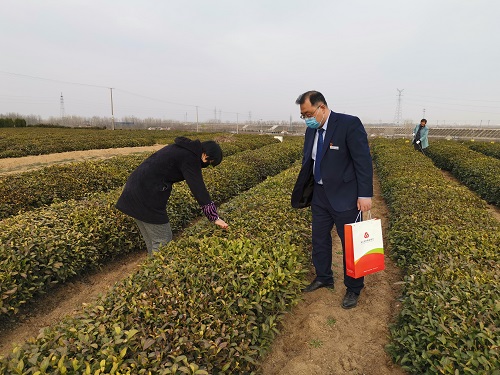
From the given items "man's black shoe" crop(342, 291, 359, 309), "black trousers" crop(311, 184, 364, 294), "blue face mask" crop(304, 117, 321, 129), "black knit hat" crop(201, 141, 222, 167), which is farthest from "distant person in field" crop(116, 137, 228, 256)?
"man's black shoe" crop(342, 291, 359, 309)

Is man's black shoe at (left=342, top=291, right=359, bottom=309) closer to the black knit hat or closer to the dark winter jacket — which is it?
the dark winter jacket

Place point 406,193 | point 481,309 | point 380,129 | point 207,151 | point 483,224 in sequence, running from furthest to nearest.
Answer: point 380,129 → point 406,193 → point 483,224 → point 207,151 → point 481,309

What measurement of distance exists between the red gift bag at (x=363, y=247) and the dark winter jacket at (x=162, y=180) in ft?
4.98

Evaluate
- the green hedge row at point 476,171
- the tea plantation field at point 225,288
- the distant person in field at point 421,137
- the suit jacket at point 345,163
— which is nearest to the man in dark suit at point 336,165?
the suit jacket at point 345,163

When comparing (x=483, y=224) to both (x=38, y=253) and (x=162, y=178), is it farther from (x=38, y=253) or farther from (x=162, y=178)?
(x=38, y=253)

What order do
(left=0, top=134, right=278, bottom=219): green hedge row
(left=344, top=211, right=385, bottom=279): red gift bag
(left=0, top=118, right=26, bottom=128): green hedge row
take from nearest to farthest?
(left=344, top=211, right=385, bottom=279): red gift bag
(left=0, top=134, right=278, bottom=219): green hedge row
(left=0, top=118, right=26, bottom=128): green hedge row

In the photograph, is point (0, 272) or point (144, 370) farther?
point (0, 272)

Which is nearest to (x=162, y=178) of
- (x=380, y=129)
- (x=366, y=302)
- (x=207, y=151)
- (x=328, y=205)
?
(x=207, y=151)

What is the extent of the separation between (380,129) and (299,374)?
196 feet

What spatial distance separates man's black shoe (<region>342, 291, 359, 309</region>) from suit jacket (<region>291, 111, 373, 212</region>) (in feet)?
3.66

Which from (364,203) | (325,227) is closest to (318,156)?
(364,203)

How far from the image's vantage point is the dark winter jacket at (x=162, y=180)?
317 centimetres

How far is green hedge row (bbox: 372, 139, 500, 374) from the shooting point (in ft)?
6.72

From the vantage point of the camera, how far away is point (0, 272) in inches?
128
